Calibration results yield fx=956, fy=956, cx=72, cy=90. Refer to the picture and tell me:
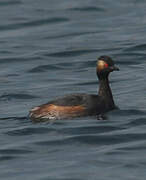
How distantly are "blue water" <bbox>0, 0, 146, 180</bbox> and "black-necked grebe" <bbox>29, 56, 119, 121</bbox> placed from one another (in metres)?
0.16

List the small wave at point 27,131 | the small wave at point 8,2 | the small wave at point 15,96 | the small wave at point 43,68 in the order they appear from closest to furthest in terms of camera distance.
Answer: the small wave at point 27,131, the small wave at point 15,96, the small wave at point 43,68, the small wave at point 8,2

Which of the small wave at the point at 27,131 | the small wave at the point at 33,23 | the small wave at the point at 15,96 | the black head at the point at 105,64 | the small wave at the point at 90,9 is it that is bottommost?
the small wave at the point at 27,131

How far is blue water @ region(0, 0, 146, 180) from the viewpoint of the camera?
48.7ft

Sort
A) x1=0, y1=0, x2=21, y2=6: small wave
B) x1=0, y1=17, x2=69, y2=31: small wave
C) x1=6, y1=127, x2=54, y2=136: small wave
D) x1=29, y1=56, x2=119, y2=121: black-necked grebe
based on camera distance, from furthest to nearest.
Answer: x1=0, y1=0, x2=21, y2=6: small wave, x1=0, y1=17, x2=69, y2=31: small wave, x1=29, y1=56, x2=119, y2=121: black-necked grebe, x1=6, y1=127, x2=54, y2=136: small wave

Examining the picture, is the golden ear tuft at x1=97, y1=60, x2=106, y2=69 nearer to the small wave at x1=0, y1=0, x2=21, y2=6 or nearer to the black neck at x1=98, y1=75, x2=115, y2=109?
the black neck at x1=98, y1=75, x2=115, y2=109

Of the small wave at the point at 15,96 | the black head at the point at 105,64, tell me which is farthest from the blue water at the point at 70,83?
the black head at the point at 105,64

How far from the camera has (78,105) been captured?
1778cm

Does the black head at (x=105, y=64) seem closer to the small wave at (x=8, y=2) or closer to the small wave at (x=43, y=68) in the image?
the small wave at (x=43, y=68)

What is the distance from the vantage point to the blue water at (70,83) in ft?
48.7

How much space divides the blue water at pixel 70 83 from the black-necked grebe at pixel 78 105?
16 centimetres

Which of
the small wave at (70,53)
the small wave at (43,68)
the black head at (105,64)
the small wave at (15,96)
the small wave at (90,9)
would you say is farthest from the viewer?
the small wave at (90,9)

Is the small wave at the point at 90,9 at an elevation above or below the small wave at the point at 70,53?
above

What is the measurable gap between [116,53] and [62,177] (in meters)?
12.3

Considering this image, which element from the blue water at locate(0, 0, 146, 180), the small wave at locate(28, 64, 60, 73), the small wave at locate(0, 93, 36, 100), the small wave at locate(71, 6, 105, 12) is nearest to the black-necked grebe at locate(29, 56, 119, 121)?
the blue water at locate(0, 0, 146, 180)
